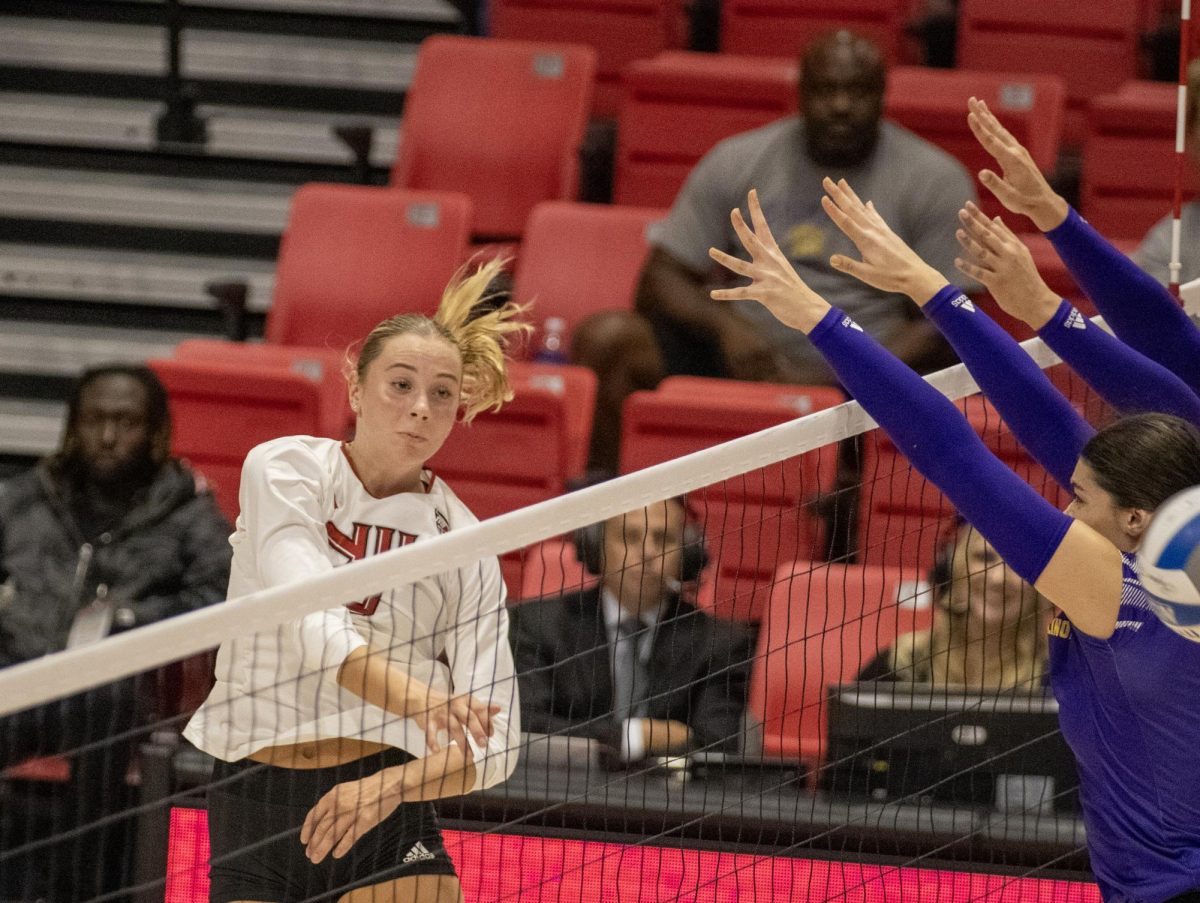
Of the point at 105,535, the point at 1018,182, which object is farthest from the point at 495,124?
the point at 1018,182

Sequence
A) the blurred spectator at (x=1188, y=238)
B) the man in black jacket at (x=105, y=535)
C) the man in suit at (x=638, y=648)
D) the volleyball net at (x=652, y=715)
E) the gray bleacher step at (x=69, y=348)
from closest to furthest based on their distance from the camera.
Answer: the volleyball net at (x=652, y=715)
the man in suit at (x=638, y=648)
the man in black jacket at (x=105, y=535)
the blurred spectator at (x=1188, y=238)
the gray bleacher step at (x=69, y=348)

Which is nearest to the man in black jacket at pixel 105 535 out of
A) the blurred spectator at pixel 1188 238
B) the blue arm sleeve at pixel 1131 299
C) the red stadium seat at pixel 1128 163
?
the blue arm sleeve at pixel 1131 299

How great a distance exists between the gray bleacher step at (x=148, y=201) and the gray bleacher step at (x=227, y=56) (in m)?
0.59

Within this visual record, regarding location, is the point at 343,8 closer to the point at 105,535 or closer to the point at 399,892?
the point at 105,535

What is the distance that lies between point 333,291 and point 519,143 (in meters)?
1.04

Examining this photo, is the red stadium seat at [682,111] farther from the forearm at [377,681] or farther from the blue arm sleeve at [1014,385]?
the forearm at [377,681]

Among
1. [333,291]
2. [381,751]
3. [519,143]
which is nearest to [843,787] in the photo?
[381,751]

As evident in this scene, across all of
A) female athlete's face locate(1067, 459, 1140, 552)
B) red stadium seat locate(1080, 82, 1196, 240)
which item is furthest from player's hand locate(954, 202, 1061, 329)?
red stadium seat locate(1080, 82, 1196, 240)

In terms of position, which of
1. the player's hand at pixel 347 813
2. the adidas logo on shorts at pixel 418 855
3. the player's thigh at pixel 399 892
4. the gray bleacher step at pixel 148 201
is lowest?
the player's thigh at pixel 399 892

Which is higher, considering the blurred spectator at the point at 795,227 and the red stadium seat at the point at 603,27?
the red stadium seat at the point at 603,27

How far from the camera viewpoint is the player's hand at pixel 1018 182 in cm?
372

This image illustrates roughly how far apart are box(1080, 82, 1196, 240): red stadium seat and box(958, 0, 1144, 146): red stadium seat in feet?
1.85

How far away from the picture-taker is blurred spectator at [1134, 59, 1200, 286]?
579 cm

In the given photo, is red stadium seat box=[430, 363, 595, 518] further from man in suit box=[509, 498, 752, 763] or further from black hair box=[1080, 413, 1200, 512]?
black hair box=[1080, 413, 1200, 512]
